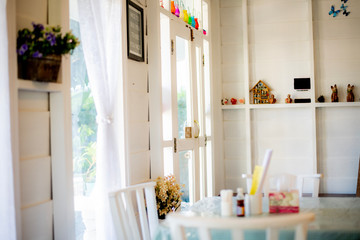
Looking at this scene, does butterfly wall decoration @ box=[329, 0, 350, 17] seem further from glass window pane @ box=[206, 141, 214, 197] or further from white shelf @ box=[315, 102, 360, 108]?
glass window pane @ box=[206, 141, 214, 197]

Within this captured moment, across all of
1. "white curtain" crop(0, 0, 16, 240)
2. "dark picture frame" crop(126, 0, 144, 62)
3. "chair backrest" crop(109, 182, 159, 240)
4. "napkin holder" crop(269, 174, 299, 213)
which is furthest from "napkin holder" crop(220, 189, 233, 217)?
"dark picture frame" crop(126, 0, 144, 62)

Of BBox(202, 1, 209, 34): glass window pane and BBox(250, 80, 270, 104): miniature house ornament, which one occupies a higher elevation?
BBox(202, 1, 209, 34): glass window pane

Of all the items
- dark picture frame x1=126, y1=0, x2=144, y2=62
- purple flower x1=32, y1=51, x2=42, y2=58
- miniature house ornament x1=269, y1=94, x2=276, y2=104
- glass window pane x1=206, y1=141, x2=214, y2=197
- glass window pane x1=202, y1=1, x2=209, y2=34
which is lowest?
glass window pane x1=206, y1=141, x2=214, y2=197

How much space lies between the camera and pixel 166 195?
3.75m

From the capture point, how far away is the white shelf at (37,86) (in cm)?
224

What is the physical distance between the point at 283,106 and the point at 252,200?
3968 millimetres

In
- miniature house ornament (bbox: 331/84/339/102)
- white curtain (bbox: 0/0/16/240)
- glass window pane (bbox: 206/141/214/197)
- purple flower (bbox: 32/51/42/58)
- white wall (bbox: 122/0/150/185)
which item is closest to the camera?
white curtain (bbox: 0/0/16/240)

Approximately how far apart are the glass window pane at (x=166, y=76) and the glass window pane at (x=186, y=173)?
1.42 feet

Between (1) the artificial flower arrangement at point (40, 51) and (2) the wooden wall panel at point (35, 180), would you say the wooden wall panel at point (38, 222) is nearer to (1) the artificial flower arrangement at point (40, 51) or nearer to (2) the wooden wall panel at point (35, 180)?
(2) the wooden wall panel at point (35, 180)

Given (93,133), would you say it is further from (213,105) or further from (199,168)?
(213,105)

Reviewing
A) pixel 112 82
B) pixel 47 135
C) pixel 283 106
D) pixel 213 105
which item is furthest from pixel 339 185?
pixel 47 135

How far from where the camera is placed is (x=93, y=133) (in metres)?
3.16

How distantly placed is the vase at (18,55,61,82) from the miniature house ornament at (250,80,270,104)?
416 cm

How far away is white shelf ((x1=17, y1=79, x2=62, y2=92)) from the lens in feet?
7.37
